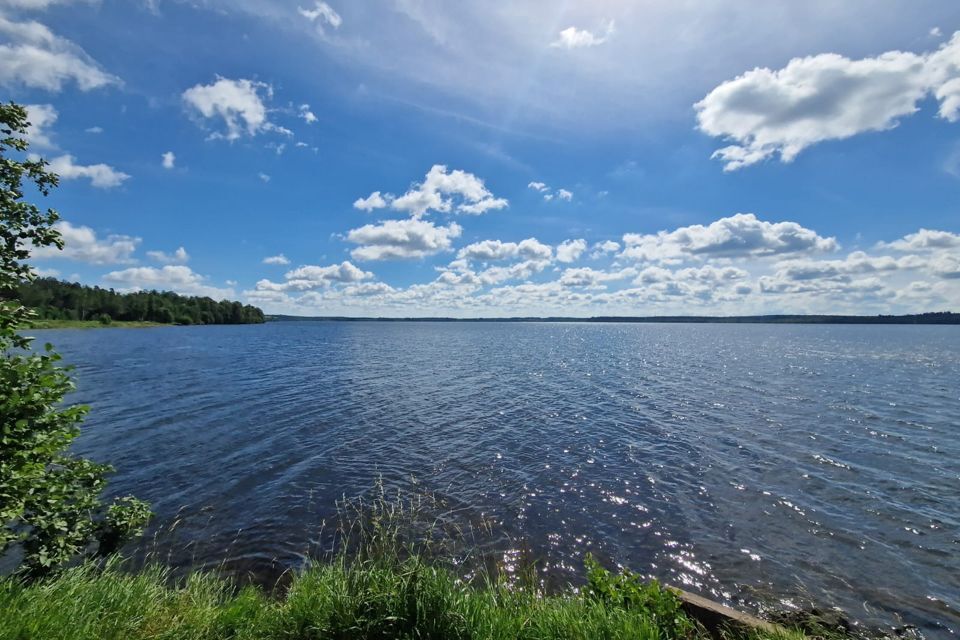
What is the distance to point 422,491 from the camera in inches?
619

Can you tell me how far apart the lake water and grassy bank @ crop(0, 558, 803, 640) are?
4.87 m

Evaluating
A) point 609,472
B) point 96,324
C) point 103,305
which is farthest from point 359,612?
point 103,305

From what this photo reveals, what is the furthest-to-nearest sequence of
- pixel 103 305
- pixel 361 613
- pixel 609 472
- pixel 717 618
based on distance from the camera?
1. pixel 103 305
2. pixel 609 472
3. pixel 717 618
4. pixel 361 613

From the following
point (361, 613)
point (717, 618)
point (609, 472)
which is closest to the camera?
point (361, 613)

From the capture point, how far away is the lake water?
37.9 feet

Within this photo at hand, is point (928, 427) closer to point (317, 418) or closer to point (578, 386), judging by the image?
point (578, 386)

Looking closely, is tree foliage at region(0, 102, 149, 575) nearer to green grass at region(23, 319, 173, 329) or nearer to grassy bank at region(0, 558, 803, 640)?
grassy bank at region(0, 558, 803, 640)

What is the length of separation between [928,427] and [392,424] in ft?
107

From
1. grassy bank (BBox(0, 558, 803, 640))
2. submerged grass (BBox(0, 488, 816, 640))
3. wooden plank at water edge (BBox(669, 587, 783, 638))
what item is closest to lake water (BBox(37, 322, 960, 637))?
wooden plank at water edge (BBox(669, 587, 783, 638))

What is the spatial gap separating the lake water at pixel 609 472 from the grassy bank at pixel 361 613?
192 inches

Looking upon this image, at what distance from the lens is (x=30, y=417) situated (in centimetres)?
671

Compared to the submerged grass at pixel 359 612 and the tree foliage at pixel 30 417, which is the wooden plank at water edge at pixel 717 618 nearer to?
the submerged grass at pixel 359 612

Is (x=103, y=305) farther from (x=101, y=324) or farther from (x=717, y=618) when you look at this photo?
(x=717, y=618)

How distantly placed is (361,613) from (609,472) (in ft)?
45.5
